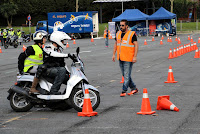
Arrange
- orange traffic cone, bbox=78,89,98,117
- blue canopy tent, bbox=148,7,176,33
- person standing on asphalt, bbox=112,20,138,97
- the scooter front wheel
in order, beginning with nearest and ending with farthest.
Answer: orange traffic cone, bbox=78,89,98,117 < the scooter front wheel < person standing on asphalt, bbox=112,20,138,97 < blue canopy tent, bbox=148,7,176,33

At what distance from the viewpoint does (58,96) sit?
933 centimetres

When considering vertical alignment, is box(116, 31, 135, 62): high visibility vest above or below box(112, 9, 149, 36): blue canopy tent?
below

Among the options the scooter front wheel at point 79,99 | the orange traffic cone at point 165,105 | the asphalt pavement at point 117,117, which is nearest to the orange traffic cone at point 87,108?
the asphalt pavement at point 117,117

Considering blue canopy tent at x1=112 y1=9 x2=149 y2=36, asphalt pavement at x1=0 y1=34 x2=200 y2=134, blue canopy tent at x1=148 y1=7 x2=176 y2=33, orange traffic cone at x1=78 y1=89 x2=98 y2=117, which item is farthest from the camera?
blue canopy tent at x1=112 y1=9 x2=149 y2=36

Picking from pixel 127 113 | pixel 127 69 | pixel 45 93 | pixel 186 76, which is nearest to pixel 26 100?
pixel 45 93

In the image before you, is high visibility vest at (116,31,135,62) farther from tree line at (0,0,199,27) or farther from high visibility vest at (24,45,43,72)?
tree line at (0,0,199,27)

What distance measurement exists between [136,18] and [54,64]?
171ft

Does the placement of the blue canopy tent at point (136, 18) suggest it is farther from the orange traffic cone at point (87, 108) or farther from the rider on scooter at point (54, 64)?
the orange traffic cone at point (87, 108)

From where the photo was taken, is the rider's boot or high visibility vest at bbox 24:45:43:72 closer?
the rider's boot

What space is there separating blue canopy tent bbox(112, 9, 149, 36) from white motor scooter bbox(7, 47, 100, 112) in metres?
51.6

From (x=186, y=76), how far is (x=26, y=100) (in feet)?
26.6

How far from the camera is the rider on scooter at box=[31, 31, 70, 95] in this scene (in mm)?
9375

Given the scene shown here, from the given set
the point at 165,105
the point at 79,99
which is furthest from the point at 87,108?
the point at 165,105

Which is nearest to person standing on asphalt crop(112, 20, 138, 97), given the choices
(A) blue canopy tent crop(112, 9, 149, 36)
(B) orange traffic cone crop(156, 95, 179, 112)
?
(B) orange traffic cone crop(156, 95, 179, 112)
